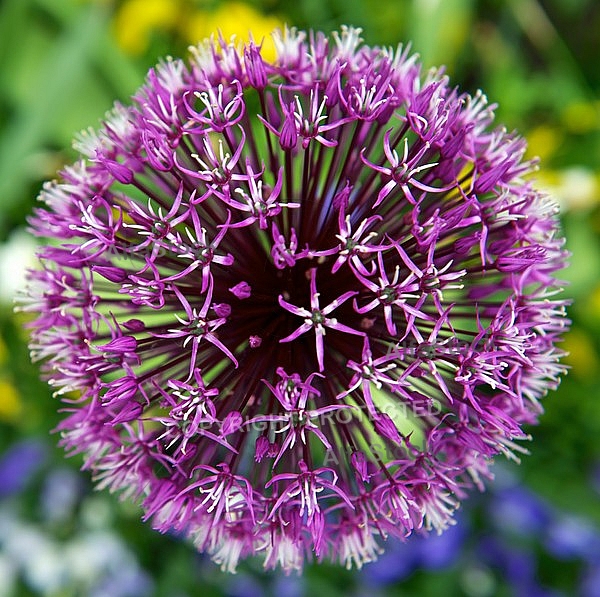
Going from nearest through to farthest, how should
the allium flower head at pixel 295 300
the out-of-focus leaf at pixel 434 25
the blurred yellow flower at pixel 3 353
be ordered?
the allium flower head at pixel 295 300 → the out-of-focus leaf at pixel 434 25 → the blurred yellow flower at pixel 3 353

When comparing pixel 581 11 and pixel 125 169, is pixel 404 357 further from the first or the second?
pixel 581 11

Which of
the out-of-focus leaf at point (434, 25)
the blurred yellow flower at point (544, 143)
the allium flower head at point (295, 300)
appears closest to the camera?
the allium flower head at point (295, 300)

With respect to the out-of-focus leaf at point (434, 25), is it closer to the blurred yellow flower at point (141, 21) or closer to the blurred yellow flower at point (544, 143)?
the blurred yellow flower at point (544, 143)

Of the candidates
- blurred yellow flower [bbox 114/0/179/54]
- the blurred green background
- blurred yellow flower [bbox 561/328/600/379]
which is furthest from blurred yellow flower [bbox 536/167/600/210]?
blurred yellow flower [bbox 114/0/179/54]

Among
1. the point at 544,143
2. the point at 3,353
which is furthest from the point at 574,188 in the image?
the point at 3,353

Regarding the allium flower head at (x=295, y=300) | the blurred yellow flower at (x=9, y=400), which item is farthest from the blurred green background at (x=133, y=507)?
the allium flower head at (x=295, y=300)

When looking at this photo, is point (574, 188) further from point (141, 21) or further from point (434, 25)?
point (141, 21)

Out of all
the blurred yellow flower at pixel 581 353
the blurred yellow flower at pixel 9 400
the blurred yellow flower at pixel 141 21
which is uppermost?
the blurred yellow flower at pixel 141 21
